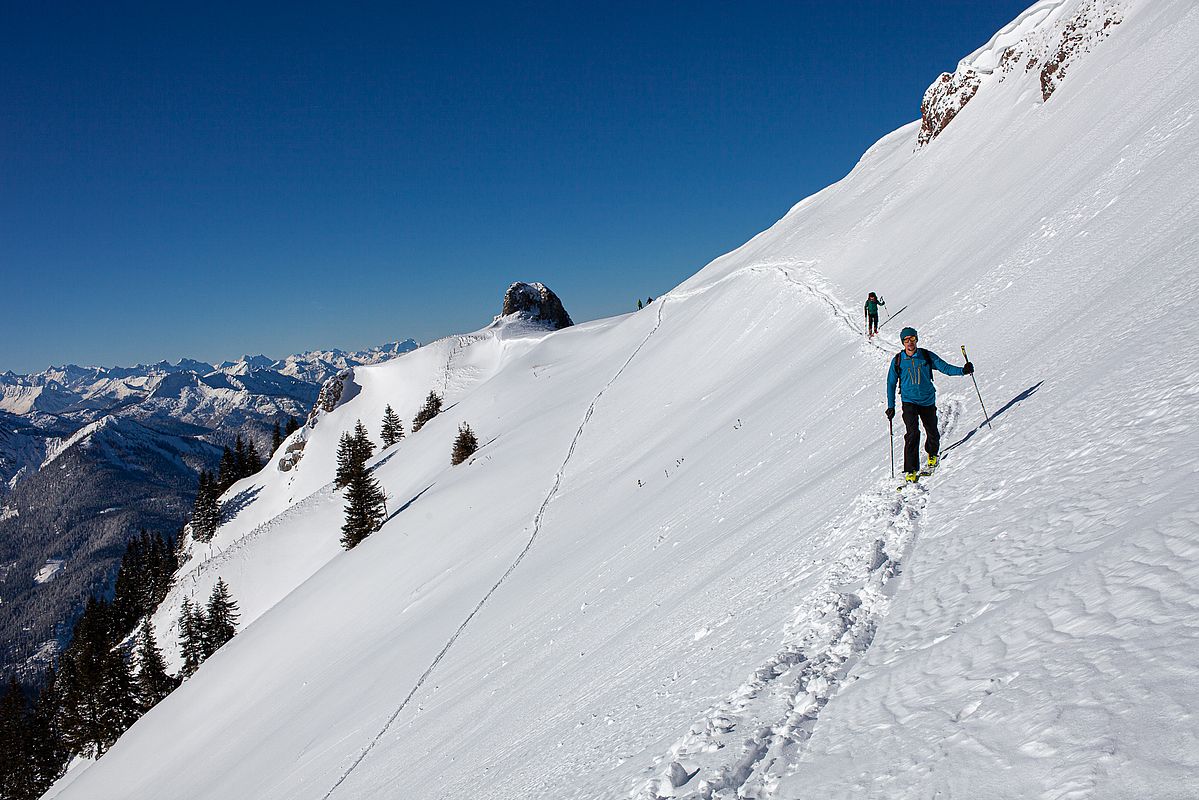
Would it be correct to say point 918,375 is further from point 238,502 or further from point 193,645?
A: point 238,502

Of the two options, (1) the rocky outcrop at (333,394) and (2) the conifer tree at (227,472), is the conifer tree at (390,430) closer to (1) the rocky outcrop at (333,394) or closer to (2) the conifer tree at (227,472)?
(1) the rocky outcrop at (333,394)

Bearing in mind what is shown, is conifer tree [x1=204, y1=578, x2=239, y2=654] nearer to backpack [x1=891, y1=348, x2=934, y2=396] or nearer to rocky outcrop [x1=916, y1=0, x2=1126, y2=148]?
backpack [x1=891, y1=348, x2=934, y2=396]

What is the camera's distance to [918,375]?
32.7 ft

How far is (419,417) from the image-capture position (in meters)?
79.1

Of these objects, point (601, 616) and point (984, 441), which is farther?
point (601, 616)

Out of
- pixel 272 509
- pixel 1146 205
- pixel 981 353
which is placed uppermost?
pixel 272 509

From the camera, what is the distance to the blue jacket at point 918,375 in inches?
389

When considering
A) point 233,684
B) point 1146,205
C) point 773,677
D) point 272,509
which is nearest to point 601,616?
point 773,677

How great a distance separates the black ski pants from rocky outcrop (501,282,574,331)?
358 feet

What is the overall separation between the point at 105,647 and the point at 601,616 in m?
65.7

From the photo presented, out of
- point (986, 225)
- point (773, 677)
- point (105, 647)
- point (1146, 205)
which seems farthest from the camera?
point (105, 647)

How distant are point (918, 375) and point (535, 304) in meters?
114

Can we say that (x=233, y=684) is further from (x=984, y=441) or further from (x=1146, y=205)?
(x=1146, y=205)

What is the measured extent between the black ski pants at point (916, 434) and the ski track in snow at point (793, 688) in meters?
1.39
